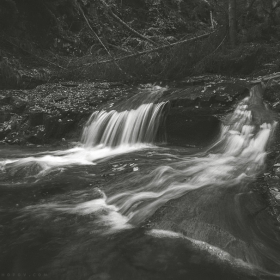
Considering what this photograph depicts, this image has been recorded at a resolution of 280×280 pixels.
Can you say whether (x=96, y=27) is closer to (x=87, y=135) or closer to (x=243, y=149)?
(x=87, y=135)

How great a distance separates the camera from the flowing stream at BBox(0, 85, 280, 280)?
2.99 m

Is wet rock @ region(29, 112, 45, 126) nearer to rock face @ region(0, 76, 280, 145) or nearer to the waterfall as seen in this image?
rock face @ region(0, 76, 280, 145)

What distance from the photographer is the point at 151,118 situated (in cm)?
747

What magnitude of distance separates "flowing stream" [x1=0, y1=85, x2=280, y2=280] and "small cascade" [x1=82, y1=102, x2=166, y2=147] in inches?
12.4

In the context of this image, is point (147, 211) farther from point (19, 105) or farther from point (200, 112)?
point (19, 105)

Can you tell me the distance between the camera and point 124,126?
7.72 meters

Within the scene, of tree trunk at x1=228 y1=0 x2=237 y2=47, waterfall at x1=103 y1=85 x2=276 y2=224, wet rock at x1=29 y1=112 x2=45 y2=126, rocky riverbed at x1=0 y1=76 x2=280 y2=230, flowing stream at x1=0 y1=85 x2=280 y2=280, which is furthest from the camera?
tree trunk at x1=228 y1=0 x2=237 y2=47

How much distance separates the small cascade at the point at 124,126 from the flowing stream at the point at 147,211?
315mm

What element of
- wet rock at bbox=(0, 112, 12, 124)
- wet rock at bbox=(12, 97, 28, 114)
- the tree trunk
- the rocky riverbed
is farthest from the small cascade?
the tree trunk

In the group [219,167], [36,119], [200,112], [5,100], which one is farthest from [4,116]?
[219,167]

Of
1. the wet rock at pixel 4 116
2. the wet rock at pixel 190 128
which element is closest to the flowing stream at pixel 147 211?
the wet rock at pixel 190 128

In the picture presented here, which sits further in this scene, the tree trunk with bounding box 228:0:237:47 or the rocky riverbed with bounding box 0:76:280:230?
the tree trunk with bounding box 228:0:237:47

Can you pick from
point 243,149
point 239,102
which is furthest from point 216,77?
point 243,149

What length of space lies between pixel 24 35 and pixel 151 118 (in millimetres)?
7507
